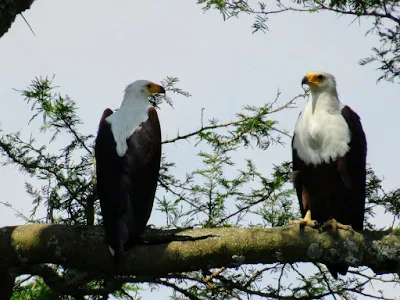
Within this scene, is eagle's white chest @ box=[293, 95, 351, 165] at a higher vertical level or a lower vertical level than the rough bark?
higher

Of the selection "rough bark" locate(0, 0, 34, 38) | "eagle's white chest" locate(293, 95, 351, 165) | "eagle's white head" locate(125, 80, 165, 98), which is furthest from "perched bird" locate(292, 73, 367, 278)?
"rough bark" locate(0, 0, 34, 38)

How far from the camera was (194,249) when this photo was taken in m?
3.24

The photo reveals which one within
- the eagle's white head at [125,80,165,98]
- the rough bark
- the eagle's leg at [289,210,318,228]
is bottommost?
the eagle's leg at [289,210,318,228]

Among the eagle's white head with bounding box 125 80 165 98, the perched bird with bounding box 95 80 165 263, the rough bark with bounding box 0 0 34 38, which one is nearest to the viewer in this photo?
the rough bark with bounding box 0 0 34 38

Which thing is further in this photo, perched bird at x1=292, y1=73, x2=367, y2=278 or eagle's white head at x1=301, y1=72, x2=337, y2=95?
eagle's white head at x1=301, y1=72, x2=337, y2=95

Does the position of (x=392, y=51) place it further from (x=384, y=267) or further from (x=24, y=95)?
(x=24, y=95)

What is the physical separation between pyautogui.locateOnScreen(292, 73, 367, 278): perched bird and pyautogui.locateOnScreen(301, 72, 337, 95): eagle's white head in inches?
2.3

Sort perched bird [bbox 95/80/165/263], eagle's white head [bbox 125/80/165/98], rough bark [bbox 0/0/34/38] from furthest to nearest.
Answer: eagle's white head [bbox 125/80/165/98]
perched bird [bbox 95/80/165/263]
rough bark [bbox 0/0/34/38]

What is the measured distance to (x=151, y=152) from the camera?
13.2 ft

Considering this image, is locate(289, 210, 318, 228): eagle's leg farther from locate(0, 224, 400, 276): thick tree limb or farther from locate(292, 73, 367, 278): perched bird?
locate(0, 224, 400, 276): thick tree limb

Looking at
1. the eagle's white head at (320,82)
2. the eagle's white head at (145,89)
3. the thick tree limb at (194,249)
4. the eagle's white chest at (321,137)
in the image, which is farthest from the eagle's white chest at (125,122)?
the eagle's white head at (320,82)

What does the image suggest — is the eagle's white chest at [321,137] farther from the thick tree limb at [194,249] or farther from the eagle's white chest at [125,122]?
the thick tree limb at [194,249]

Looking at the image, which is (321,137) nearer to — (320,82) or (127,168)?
(320,82)

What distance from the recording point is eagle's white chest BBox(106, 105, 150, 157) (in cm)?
404
